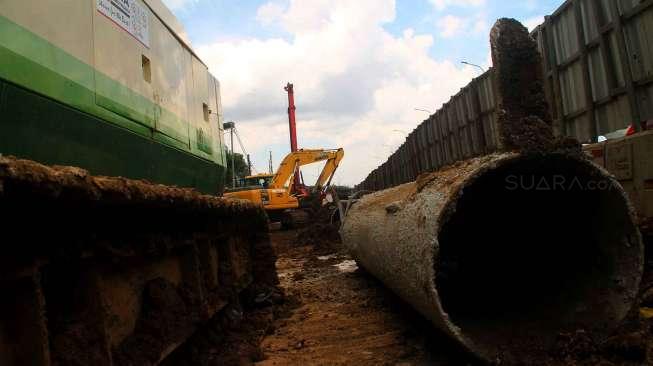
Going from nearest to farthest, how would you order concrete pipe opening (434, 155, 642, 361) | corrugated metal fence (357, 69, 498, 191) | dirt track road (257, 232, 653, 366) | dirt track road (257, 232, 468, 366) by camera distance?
dirt track road (257, 232, 653, 366), concrete pipe opening (434, 155, 642, 361), dirt track road (257, 232, 468, 366), corrugated metal fence (357, 69, 498, 191)

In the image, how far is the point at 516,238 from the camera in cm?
445

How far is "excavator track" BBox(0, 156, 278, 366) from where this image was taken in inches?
66.7

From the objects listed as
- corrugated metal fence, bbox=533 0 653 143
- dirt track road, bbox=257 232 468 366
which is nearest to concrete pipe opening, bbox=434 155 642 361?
dirt track road, bbox=257 232 468 366

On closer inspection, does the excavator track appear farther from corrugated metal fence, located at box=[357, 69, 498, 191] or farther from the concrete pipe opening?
corrugated metal fence, located at box=[357, 69, 498, 191]

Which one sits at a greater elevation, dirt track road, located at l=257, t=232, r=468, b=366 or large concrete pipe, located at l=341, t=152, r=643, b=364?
large concrete pipe, located at l=341, t=152, r=643, b=364

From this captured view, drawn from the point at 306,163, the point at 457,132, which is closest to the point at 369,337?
the point at 457,132

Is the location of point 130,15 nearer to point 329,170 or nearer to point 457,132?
point 457,132

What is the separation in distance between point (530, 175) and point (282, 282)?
4.60 meters

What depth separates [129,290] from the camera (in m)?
2.67

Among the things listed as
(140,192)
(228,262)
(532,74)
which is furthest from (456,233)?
(140,192)

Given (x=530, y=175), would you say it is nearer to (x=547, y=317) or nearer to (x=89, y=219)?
(x=547, y=317)

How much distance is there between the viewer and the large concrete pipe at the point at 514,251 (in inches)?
119

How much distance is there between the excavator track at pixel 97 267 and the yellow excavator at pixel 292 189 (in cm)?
1254

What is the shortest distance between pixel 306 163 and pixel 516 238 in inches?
562
